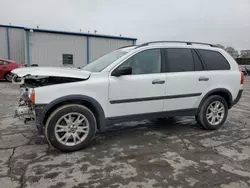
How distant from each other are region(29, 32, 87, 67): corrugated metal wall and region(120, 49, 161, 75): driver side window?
13362 mm

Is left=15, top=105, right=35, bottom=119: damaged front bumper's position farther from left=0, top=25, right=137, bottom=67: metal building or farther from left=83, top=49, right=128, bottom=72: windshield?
left=0, top=25, right=137, bottom=67: metal building

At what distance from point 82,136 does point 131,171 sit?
1.12 meters

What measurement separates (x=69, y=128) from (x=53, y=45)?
13926 millimetres

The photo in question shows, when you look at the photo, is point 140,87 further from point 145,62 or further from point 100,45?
point 100,45

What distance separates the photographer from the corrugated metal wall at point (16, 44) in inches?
723

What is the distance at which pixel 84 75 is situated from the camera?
11.7 feet

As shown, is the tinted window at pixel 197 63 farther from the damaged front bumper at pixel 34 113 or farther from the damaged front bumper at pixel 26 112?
the damaged front bumper at pixel 26 112

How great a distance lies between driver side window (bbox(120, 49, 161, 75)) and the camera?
12.9 feet

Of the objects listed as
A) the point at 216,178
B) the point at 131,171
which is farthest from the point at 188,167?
the point at 131,171

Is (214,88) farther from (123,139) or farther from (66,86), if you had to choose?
(66,86)

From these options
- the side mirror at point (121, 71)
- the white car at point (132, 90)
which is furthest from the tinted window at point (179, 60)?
the side mirror at point (121, 71)


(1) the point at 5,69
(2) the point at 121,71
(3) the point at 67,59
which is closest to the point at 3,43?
(3) the point at 67,59

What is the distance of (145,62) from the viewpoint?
407 cm

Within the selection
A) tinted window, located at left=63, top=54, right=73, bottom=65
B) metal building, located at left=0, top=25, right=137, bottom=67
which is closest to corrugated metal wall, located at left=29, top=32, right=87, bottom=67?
metal building, located at left=0, top=25, right=137, bottom=67
